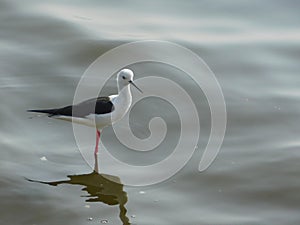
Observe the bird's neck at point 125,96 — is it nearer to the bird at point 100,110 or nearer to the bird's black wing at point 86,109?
the bird at point 100,110

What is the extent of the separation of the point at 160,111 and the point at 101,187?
1894mm

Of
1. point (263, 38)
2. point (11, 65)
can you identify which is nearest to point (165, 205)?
point (11, 65)

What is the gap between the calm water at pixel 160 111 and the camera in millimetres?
7715

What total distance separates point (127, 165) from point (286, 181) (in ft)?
5.83

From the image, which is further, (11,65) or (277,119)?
(11,65)

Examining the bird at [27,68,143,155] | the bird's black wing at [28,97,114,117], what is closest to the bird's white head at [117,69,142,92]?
the bird at [27,68,143,155]

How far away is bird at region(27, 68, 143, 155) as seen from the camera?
28.3 feet

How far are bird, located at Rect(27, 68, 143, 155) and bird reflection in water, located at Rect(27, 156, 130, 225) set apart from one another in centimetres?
47

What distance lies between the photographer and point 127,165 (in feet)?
28.1

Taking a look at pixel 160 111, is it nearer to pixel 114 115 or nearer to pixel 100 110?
pixel 114 115

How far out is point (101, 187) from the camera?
820 centimetres

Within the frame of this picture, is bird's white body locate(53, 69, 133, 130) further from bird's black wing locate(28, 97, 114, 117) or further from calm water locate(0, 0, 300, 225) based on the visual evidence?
calm water locate(0, 0, 300, 225)

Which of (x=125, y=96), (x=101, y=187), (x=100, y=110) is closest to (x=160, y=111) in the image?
(x=125, y=96)

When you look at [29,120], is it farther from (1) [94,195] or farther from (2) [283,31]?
(2) [283,31]
